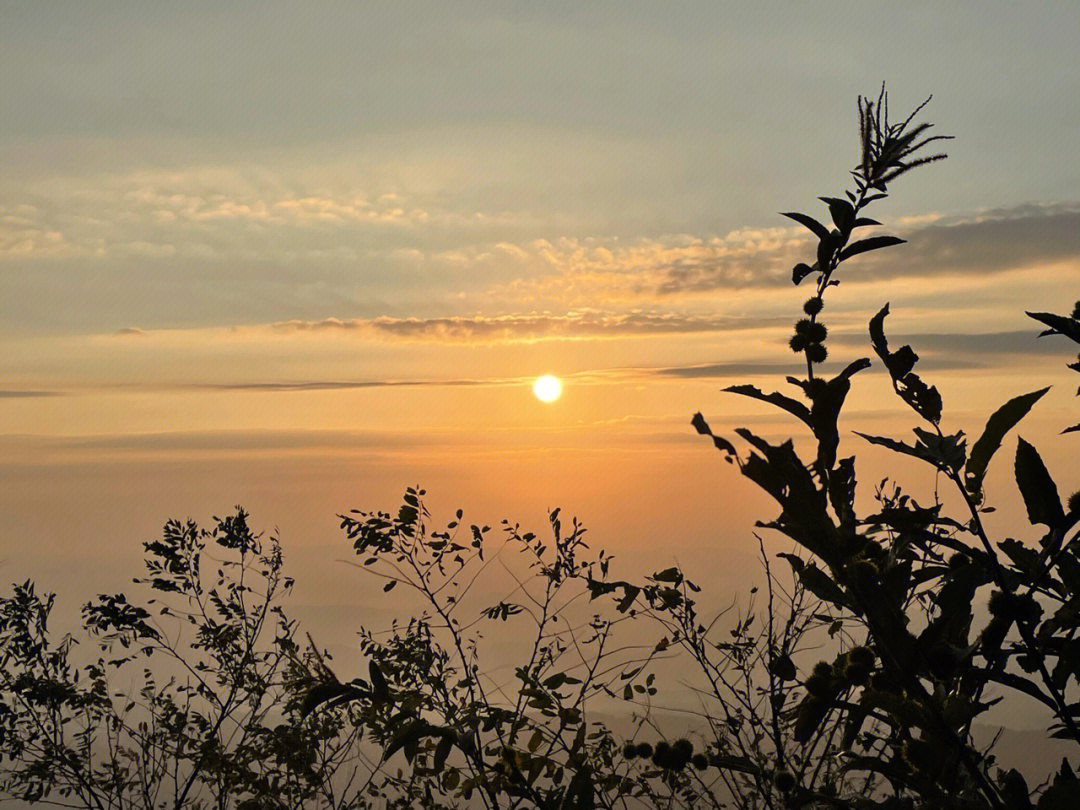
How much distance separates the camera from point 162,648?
7.09m

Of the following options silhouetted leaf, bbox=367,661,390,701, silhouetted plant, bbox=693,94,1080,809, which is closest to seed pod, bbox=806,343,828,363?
silhouetted plant, bbox=693,94,1080,809

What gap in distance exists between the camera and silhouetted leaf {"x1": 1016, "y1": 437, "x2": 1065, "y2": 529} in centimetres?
173

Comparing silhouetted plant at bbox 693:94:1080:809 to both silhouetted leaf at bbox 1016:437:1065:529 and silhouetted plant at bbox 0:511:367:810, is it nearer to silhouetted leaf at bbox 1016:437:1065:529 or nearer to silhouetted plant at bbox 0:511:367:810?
silhouetted leaf at bbox 1016:437:1065:529

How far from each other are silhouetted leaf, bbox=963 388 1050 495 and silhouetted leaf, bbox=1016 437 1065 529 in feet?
0.20

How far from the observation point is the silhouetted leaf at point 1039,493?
68.2 inches

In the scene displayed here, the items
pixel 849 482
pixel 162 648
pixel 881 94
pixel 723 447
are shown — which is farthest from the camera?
pixel 162 648

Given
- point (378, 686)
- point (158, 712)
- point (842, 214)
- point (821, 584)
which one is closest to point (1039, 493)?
point (821, 584)

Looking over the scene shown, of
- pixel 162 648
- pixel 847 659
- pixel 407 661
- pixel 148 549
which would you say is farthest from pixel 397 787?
pixel 847 659

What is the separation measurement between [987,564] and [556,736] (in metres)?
2.48

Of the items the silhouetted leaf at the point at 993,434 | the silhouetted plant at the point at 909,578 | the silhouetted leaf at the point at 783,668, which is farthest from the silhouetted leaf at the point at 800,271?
the silhouetted leaf at the point at 783,668

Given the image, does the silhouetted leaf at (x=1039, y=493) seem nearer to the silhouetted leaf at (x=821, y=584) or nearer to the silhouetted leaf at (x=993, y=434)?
the silhouetted leaf at (x=993, y=434)

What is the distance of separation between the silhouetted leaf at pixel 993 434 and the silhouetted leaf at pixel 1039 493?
0.20 ft

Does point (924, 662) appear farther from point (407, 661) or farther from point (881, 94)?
point (407, 661)

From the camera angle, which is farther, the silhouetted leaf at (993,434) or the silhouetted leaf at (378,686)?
the silhouetted leaf at (378,686)
